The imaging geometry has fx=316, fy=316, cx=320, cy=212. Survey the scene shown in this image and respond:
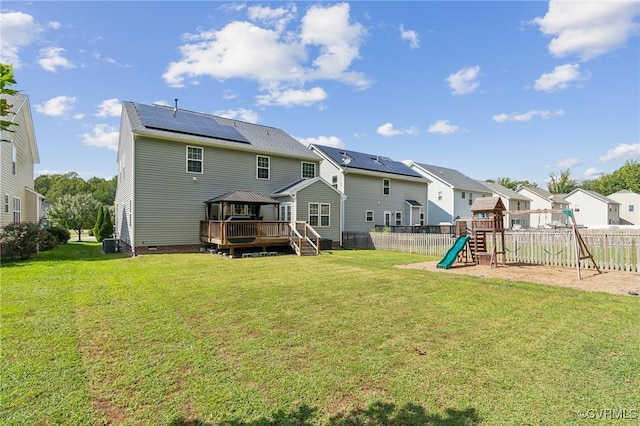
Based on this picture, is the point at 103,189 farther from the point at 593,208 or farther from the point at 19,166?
the point at 593,208

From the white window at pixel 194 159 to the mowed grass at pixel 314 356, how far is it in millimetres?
9940

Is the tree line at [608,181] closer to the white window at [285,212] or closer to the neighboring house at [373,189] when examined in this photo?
the neighboring house at [373,189]

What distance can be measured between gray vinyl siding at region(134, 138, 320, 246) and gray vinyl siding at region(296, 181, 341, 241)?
2.01 metres

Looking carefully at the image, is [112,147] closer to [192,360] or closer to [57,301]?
[57,301]

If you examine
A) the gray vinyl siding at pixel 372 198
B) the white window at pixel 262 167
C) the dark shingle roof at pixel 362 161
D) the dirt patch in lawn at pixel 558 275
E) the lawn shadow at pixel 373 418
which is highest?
the dark shingle roof at pixel 362 161

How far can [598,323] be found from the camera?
5.03 metres

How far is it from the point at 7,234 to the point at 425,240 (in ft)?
57.6

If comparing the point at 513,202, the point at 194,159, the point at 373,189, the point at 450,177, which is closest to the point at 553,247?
the point at 373,189

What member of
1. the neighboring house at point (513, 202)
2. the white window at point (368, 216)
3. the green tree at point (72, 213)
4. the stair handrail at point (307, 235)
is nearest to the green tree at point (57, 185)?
the green tree at point (72, 213)

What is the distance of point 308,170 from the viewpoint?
→ 68.2 feet

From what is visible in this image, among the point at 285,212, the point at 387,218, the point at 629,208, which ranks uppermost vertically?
the point at 629,208

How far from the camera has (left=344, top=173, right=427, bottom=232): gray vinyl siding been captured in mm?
22766

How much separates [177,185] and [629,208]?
224ft

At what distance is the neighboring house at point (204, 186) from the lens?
15.0 meters
